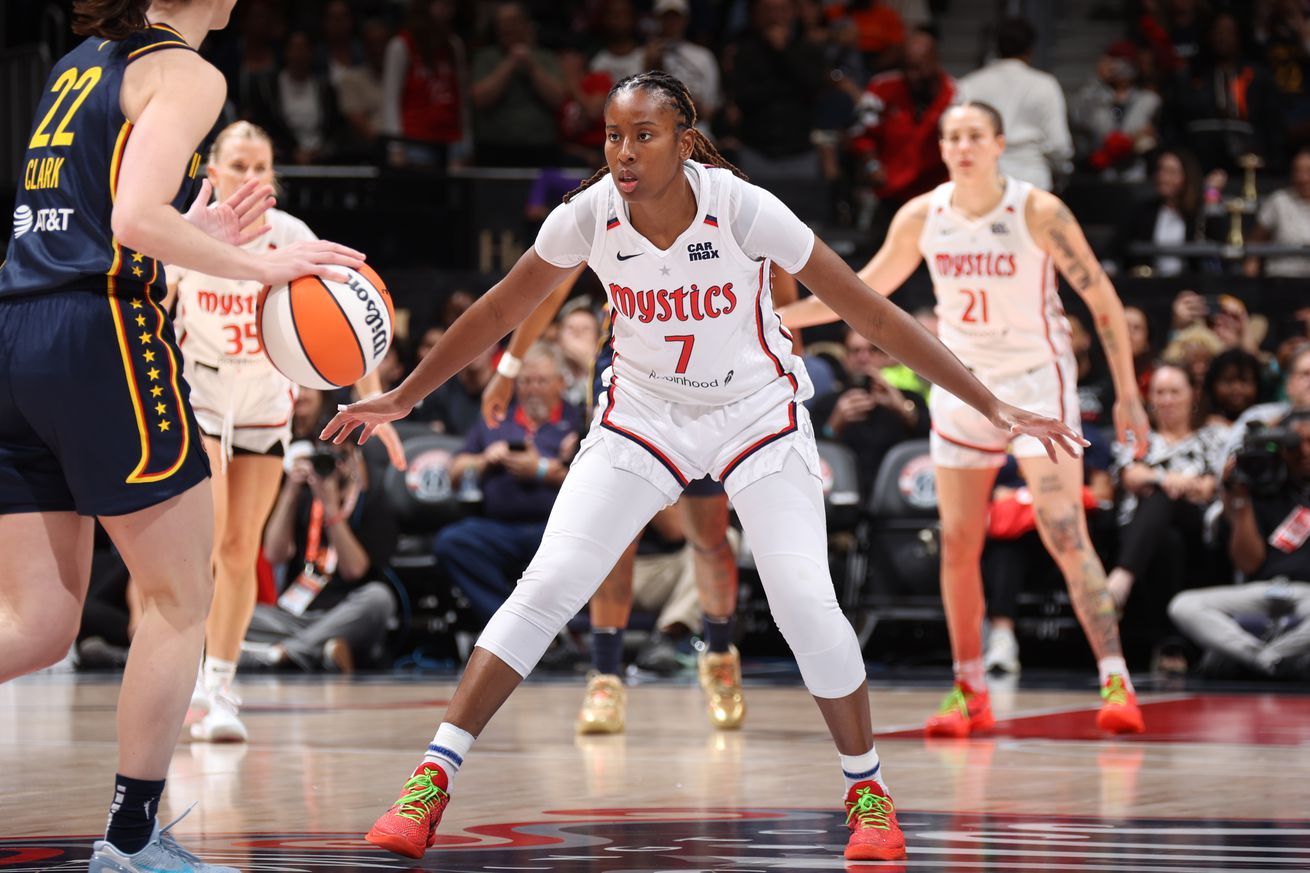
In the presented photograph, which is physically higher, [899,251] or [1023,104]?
[1023,104]

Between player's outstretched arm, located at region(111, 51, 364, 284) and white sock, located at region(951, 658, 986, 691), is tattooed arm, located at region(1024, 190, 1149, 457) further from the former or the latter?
player's outstretched arm, located at region(111, 51, 364, 284)

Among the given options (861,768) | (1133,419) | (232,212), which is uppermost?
(232,212)

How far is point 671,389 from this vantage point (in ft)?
14.7

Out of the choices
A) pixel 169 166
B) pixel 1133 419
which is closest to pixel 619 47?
pixel 1133 419

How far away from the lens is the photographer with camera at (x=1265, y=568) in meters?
8.92

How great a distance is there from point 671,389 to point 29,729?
3.67 meters

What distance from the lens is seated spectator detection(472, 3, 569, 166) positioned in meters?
13.1

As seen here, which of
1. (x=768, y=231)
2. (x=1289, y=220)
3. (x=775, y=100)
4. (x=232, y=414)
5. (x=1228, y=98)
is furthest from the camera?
(x=1228, y=98)

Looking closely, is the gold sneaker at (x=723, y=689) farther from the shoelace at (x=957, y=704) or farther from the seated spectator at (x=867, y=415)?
the seated spectator at (x=867, y=415)

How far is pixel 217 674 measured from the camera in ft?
21.4

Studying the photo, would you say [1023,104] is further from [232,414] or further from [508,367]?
[232,414]

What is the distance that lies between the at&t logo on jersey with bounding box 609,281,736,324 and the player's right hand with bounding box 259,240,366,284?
82 cm

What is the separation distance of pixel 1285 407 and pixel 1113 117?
5.29 metres

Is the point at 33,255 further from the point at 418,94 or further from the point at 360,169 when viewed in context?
the point at 418,94
